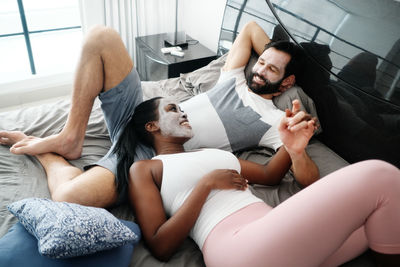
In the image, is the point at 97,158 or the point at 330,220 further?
the point at 97,158

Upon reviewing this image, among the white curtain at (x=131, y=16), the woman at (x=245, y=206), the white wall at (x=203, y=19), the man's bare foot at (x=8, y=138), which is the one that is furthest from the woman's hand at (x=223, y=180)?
the white curtain at (x=131, y=16)

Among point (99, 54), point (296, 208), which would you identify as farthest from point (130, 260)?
point (99, 54)

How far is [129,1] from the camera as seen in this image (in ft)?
8.75

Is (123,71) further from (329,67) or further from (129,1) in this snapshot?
(129,1)

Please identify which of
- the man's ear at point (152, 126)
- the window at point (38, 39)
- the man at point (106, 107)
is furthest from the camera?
the window at point (38, 39)

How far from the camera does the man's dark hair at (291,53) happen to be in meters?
1.58

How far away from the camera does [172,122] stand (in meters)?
1.37

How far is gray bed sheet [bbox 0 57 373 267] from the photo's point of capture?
43.8 inches

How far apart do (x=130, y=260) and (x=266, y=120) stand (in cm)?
89

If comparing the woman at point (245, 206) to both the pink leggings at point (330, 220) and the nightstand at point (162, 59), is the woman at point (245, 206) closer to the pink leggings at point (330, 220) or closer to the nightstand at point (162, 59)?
the pink leggings at point (330, 220)

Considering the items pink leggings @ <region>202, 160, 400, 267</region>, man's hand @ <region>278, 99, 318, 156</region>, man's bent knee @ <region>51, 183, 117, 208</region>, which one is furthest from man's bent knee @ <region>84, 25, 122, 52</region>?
pink leggings @ <region>202, 160, 400, 267</region>

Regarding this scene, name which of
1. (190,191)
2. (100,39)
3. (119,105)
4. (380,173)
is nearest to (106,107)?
(119,105)

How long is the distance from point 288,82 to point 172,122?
67cm

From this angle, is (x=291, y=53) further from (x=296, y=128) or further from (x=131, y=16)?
(x=131, y=16)
